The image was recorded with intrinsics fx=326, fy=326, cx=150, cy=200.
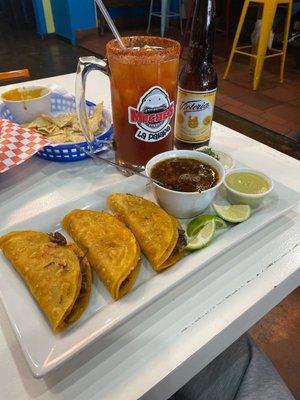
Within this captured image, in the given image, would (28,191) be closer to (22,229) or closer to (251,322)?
(22,229)

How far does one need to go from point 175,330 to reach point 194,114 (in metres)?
0.50

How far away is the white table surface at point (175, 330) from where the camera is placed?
427mm

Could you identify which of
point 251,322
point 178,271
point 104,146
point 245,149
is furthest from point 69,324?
point 245,149

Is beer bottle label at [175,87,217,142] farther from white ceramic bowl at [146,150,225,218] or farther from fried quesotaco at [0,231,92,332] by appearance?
fried quesotaco at [0,231,92,332]

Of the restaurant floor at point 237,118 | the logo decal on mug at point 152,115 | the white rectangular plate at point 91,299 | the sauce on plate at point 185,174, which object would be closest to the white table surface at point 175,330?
the white rectangular plate at point 91,299

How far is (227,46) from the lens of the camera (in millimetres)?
4688

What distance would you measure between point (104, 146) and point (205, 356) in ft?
1.82

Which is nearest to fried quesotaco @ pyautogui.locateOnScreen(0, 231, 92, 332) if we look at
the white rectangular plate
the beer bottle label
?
the white rectangular plate

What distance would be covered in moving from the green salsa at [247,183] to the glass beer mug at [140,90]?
19 centimetres

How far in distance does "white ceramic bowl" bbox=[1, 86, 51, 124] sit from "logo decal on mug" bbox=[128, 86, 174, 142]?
1.24 feet

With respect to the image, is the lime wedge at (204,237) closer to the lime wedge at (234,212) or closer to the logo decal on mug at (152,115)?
the lime wedge at (234,212)

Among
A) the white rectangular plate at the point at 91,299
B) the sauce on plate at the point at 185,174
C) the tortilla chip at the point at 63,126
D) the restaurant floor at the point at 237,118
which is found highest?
the sauce on plate at the point at 185,174

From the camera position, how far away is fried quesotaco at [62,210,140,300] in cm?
50

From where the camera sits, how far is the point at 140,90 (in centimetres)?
68
